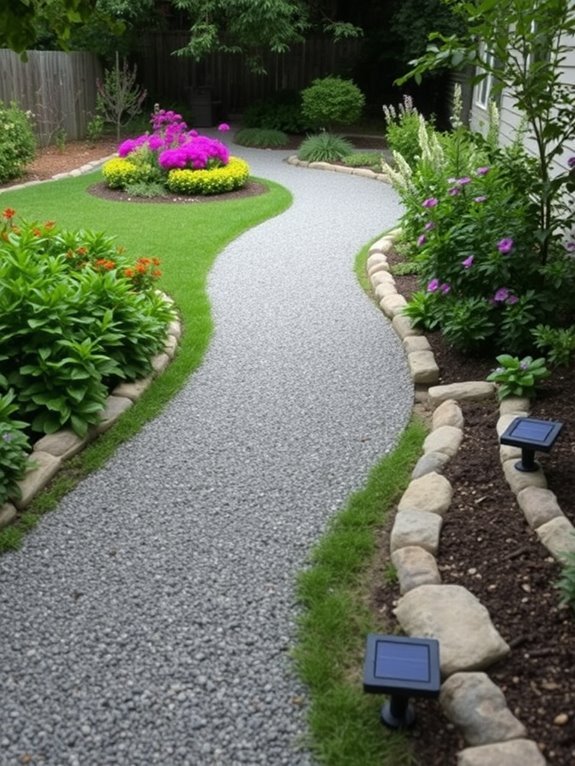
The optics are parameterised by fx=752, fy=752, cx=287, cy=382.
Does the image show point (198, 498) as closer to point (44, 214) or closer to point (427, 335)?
point (427, 335)

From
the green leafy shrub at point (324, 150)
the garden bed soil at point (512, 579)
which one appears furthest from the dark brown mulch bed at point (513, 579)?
the green leafy shrub at point (324, 150)

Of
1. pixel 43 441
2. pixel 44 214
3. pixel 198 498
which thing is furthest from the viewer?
pixel 44 214

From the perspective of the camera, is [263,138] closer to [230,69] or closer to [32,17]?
[230,69]

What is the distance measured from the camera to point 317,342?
17.5 feet

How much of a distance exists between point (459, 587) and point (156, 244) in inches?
230

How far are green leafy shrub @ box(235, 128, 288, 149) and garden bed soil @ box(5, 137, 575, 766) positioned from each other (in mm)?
11992

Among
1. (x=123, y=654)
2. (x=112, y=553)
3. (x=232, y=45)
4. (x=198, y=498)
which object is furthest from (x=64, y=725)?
(x=232, y=45)

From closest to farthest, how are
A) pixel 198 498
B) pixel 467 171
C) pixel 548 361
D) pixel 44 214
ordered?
pixel 198 498 → pixel 548 361 → pixel 467 171 → pixel 44 214

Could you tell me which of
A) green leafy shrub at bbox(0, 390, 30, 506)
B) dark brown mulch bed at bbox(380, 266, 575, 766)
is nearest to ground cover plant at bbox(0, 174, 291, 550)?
green leafy shrub at bbox(0, 390, 30, 506)

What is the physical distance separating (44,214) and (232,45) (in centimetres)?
819

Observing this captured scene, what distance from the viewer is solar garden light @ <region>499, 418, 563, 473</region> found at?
303cm

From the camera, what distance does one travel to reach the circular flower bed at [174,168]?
10.3 metres

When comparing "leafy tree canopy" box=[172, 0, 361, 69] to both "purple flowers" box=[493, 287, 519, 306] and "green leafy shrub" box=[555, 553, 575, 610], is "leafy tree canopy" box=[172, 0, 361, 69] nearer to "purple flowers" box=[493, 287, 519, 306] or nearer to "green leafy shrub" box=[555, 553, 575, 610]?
"purple flowers" box=[493, 287, 519, 306]

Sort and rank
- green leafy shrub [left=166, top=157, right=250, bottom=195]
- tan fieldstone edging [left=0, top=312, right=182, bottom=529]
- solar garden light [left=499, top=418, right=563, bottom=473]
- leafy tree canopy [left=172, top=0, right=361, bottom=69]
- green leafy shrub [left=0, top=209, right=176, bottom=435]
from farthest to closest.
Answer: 1. leafy tree canopy [left=172, top=0, right=361, bottom=69]
2. green leafy shrub [left=166, top=157, right=250, bottom=195]
3. green leafy shrub [left=0, top=209, right=176, bottom=435]
4. tan fieldstone edging [left=0, top=312, right=182, bottom=529]
5. solar garden light [left=499, top=418, right=563, bottom=473]
